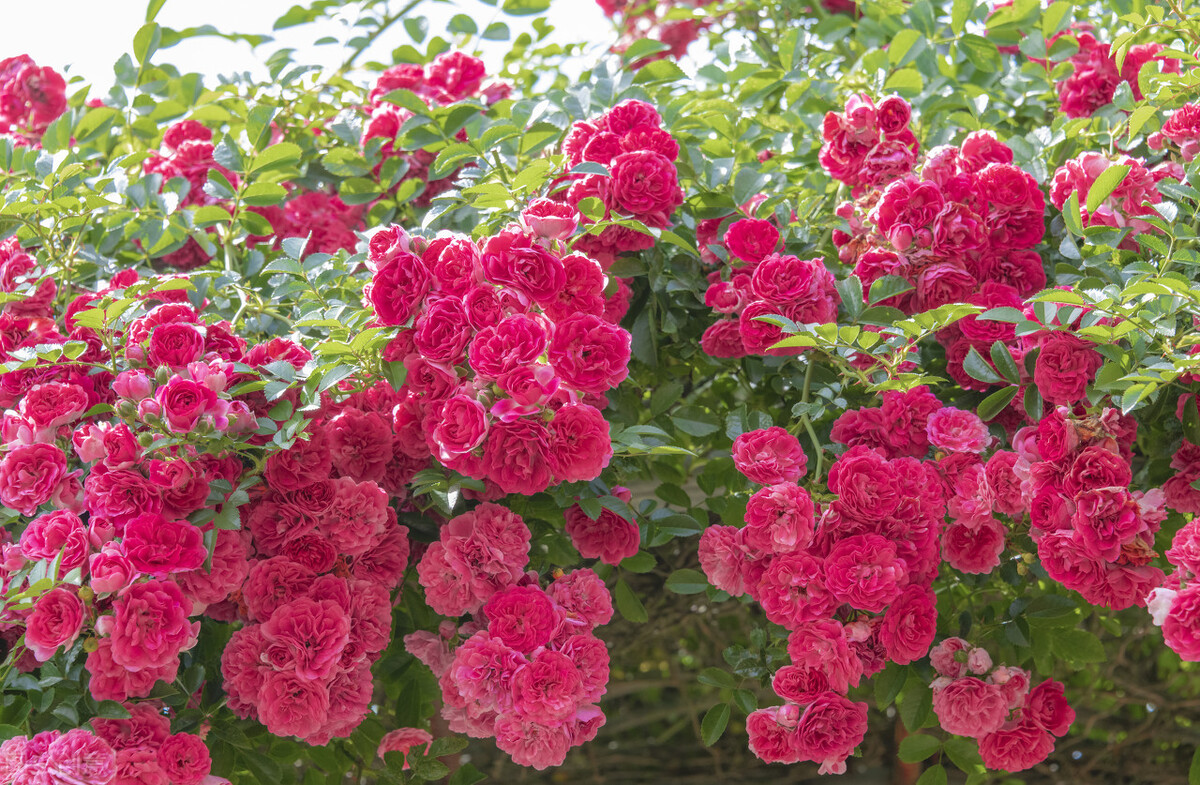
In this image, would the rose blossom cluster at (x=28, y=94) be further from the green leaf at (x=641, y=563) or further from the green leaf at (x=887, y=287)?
the green leaf at (x=887, y=287)

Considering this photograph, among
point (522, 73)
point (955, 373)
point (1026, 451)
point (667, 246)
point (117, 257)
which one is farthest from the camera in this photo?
point (522, 73)

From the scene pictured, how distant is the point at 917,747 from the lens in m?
1.48

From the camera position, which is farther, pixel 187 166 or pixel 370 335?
pixel 187 166

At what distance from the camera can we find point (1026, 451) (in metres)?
1.25

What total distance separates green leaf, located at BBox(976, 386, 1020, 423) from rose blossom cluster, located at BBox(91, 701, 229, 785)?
1.09 meters

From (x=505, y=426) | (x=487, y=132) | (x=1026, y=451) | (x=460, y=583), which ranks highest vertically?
(x=487, y=132)

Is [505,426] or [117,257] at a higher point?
[505,426]

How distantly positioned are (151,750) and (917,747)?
41.9 inches

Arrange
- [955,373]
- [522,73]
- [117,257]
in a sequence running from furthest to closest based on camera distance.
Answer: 1. [522,73]
2. [117,257]
3. [955,373]

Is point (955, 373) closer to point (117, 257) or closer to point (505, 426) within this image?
point (505, 426)

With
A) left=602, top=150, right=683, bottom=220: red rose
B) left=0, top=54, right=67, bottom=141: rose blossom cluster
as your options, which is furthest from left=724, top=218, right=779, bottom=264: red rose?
left=0, top=54, right=67, bottom=141: rose blossom cluster

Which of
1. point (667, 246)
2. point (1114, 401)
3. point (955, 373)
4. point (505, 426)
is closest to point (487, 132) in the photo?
point (667, 246)

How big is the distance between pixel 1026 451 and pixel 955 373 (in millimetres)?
218

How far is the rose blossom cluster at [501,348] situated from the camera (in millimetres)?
1107
